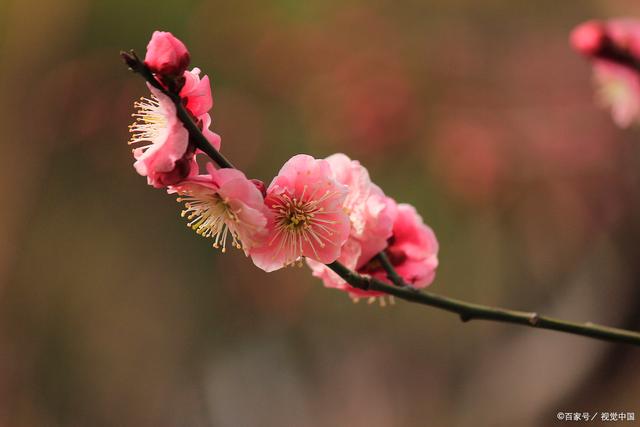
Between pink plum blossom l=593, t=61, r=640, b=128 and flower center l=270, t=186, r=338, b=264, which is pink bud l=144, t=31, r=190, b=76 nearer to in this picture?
flower center l=270, t=186, r=338, b=264

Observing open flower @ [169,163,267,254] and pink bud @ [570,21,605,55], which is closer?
open flower @ [169,163,267,254]

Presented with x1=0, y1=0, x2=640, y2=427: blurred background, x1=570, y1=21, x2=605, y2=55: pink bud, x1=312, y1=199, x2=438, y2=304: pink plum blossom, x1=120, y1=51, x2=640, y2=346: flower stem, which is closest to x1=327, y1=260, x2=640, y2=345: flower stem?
x1=120, y1=51, x2=640, y2=346: flower stem

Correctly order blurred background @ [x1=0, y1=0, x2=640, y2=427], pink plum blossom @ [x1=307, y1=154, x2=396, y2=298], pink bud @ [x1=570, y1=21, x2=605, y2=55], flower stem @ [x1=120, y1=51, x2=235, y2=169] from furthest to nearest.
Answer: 1. blurred background @ [x1=0, y1=0, x2=640, y2=427]
2. pink bud @ [x1=570, y1=21, x2=605, y2=55]
3. pink plum blossom @ [x1=307, y1=154, x2=396, y2=298]
4. flower stem @ [x1=120, y1=51, x2=235, y2=169]

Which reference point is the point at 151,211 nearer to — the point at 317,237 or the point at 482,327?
the point at 482,327

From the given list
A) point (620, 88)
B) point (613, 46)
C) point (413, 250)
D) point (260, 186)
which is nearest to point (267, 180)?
point (620, 88)

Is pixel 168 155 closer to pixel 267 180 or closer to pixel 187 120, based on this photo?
pixel 187 120

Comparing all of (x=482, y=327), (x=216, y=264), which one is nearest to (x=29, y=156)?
(x=216, y=264)

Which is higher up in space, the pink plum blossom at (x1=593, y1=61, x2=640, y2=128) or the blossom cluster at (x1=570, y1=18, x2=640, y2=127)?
the pink plum blossom at (x1=593, y1=61, x2=640, y2=128)
